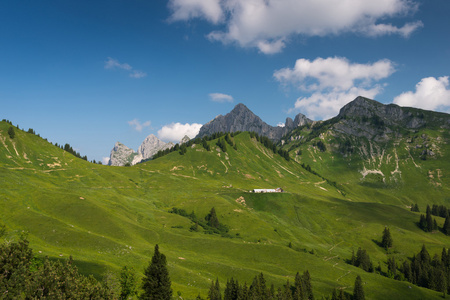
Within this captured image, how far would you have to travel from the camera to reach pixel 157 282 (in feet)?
175

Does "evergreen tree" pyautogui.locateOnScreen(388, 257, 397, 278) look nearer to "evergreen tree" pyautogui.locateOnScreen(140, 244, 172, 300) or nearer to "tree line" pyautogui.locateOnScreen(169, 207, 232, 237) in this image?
"tree line" pyautogui.locateOnScreen(169, 207, 232, 237)

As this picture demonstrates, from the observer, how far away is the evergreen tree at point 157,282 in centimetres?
5284

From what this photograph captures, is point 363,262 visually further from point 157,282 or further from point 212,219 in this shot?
point 157,282

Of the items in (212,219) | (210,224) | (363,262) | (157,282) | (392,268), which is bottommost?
(392,268)

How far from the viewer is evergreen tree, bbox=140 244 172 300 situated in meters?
52.8

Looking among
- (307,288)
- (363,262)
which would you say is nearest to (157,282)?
(307,288)

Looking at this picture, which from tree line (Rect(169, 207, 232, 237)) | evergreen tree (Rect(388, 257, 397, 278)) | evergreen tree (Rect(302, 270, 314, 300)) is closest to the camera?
evergreen tree (Rect(302, 270, 314, 300))

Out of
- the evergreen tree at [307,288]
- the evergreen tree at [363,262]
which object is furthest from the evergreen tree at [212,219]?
the evergreen tree at [363,262]

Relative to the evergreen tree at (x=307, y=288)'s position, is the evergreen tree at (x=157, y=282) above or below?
above

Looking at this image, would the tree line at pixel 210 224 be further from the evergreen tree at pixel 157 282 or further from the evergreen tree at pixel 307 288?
the evergreen tree at pixel 157 282

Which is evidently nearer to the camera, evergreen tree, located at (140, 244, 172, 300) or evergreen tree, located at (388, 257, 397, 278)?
evergreen tree, located at (140, 244, 172, 300)

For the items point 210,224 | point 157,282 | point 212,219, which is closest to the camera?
point 157,282

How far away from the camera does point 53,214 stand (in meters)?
133

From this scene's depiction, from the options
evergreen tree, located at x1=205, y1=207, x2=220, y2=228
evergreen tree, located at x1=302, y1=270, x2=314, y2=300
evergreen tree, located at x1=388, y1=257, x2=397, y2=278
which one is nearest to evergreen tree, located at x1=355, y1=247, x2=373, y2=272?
evergreen tree, located at x1=388, y1=257, x2=397, y2=278
